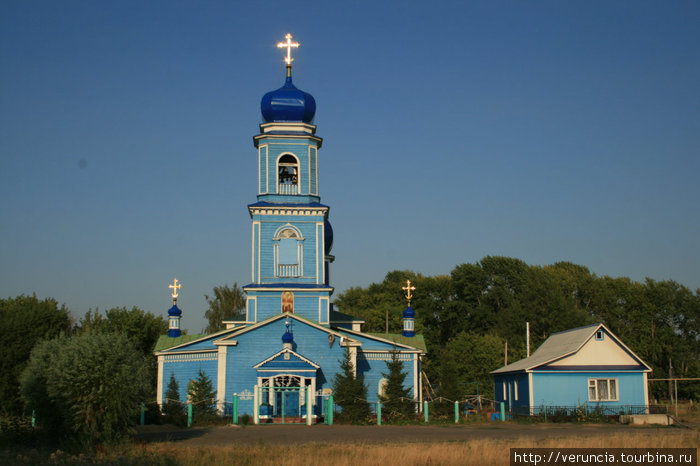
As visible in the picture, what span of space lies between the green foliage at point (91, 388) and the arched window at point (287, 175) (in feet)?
60.4

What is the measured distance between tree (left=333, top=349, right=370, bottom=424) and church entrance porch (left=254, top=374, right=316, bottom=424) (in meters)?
1.12

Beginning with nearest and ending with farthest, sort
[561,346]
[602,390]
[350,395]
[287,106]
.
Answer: [350,395] < [602,390] < [561,346] < [287,106]

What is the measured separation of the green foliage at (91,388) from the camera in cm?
1895

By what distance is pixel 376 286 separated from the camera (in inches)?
2849

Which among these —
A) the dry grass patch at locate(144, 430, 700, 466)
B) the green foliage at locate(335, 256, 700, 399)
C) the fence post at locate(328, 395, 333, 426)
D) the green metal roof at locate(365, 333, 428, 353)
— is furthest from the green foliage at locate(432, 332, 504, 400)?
the dry grass patch at locate(144, 430, 700, 466)

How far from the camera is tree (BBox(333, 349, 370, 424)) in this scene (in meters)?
31.1

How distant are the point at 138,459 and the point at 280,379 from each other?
51.8ft

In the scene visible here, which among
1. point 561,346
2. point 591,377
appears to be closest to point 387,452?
point 591,377

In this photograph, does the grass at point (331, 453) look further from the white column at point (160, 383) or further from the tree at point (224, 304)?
the tree at point (224, 304)

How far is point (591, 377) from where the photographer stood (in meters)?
34.3

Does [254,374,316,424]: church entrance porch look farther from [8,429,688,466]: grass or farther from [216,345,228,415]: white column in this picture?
[8,429,688,466]: grass

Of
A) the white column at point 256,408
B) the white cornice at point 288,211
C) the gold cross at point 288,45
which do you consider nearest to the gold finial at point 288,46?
the gold cross at point 288,45

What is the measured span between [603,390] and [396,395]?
9.44 m

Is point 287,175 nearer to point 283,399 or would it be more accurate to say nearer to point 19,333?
point 283,399
